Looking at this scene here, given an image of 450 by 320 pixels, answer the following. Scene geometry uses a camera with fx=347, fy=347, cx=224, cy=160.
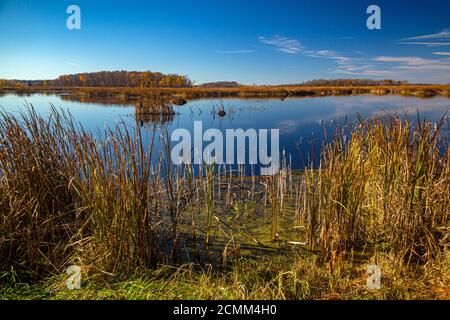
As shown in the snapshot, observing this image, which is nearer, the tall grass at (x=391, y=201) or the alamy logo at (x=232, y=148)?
the tall grass at (x=391, y=201)

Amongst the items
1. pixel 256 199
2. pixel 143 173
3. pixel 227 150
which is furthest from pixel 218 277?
pixel 227 150

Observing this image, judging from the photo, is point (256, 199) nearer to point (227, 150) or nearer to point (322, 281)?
point (322, 281)

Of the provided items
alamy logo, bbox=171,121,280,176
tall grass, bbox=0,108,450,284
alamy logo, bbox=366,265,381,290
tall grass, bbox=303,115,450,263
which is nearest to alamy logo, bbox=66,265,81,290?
tall grass, bbox=0,108,450,284

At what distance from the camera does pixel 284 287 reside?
325cm

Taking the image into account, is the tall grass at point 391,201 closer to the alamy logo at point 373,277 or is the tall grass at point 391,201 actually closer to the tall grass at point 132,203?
the tall grass at point 132,203

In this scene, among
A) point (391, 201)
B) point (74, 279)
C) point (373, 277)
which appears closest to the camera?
point (74, 279)

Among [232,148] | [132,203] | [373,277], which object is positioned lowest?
[373,277]

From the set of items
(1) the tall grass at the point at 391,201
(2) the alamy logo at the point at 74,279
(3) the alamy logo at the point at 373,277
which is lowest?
(3) the alamy logo at the point at 373,277

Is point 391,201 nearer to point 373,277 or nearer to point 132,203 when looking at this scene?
point 373,277

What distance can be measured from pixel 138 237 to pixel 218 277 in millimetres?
936

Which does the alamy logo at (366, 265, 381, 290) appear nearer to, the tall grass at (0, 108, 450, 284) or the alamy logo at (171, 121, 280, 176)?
the tall grass at (0, 108, 450, 284)

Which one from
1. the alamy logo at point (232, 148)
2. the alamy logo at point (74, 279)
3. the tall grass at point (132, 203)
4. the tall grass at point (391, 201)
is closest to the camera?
the alamy logo at point (74, 279)

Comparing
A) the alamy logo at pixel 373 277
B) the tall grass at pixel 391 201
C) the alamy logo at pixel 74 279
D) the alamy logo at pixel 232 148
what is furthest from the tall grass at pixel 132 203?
the alamy logo at pixel 232 148

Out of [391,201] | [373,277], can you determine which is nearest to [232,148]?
[391,201]
